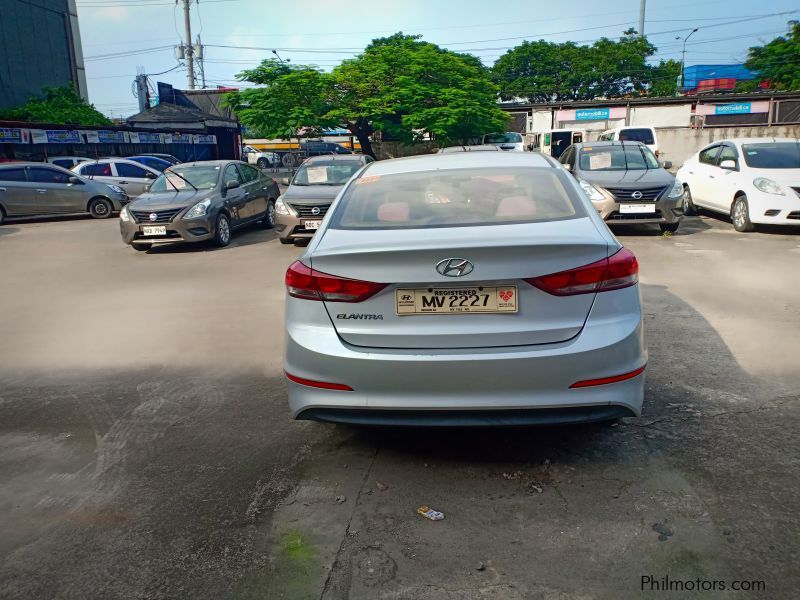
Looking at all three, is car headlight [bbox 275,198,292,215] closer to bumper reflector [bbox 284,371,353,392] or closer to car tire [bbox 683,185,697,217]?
car tire [bbox 683,185,697,217]

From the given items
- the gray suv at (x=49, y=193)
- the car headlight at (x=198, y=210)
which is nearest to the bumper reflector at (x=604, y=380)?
the car headlight at (x=198, y=210)

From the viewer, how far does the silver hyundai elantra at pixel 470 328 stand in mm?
2998

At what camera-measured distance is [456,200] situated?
149 inches

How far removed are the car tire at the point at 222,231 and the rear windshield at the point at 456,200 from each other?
8240 millimetres

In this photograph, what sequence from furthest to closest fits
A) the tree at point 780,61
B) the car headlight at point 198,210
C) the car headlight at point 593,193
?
the tree at point 780,61, the car headlight at point 198,210, the car headlight at point 593,193

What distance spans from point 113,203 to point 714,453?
18.0 meters

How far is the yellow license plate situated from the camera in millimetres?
3010

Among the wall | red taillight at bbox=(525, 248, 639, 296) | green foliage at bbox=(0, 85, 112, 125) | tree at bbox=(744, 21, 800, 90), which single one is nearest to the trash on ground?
red taillight at bbox=(525, 248, 639, 296)

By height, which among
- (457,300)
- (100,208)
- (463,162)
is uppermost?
(463,162)

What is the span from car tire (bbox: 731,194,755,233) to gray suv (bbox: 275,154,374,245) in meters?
6.68

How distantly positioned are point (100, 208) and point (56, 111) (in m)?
15.8

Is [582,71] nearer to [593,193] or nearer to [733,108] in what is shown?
[733,108]

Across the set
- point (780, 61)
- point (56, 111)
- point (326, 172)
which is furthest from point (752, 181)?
point (780, 61)

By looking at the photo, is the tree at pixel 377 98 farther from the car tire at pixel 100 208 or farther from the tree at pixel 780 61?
the tree at pixel 780 61
